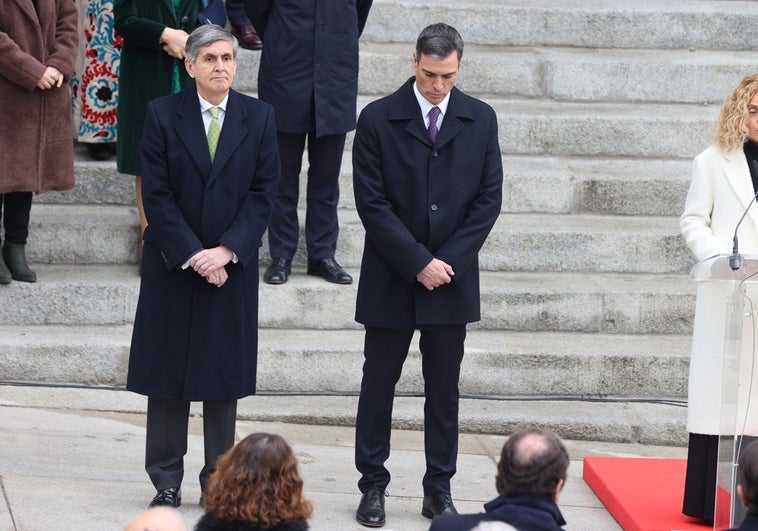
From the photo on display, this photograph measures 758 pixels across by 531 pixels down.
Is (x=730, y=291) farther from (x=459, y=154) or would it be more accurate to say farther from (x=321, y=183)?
(x=321, y=183)

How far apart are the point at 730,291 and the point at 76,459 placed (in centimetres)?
281

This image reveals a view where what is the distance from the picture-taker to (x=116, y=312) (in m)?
7.31

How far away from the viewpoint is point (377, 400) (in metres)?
5.58

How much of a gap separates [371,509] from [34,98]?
9.69 feet

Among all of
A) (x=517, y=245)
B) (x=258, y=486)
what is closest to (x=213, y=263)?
(x=258, y=486)

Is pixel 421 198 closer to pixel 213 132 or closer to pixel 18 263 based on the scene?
pixel 213 132

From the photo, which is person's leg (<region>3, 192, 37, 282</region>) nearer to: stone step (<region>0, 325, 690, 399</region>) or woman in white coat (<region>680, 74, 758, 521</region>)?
stone step (<region>0, 325, 690, 399</region>)

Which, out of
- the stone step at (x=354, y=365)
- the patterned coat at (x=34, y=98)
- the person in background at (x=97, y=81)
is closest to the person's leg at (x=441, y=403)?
the stone step at (x=354, y=365)

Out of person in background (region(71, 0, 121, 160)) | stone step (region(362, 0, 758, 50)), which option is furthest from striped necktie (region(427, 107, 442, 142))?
stone step (region(362, 0, 758, 50))

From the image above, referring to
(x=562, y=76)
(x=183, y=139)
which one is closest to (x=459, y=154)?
(x=183, y=139)

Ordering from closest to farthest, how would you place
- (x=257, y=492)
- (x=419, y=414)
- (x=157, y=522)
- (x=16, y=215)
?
(x=157, y=522), (x=257, y=492), (x=419, y=414), (x=16, y=215)

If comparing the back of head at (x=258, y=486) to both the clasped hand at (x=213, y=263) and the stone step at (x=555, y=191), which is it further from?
the stone step at (x=555, y=191)

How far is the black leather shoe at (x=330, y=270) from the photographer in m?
7.46

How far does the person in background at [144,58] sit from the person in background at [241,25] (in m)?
0.78
